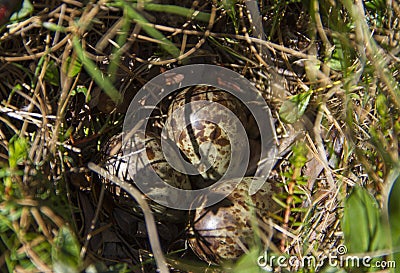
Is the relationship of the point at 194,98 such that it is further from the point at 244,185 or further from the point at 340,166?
the point at 340,166

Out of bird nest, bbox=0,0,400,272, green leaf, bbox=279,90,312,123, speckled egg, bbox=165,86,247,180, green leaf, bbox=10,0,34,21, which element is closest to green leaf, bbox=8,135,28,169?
bird nest, bbox=0,0,400,272

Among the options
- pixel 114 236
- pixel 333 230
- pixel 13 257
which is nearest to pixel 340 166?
pixel 333 230

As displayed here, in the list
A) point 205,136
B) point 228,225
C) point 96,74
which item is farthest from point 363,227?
point 96,74

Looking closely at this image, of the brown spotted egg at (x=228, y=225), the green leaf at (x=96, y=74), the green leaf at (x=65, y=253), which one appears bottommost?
the brown spotted egg at (x=228, y=225)

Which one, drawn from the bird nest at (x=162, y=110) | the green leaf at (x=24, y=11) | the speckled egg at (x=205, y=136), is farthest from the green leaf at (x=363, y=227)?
the green leaf at (x=24, y=11)

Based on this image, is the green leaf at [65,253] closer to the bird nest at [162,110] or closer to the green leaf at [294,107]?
the bird nest at [162,110]
